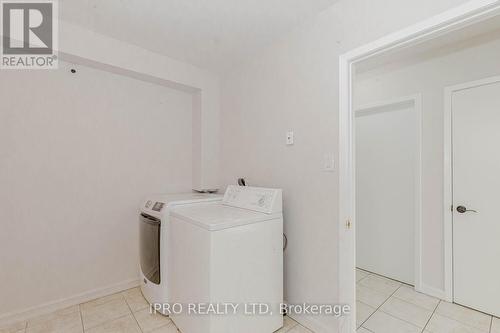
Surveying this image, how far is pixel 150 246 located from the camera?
201 centimetres

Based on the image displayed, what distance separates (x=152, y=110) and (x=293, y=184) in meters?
1.73

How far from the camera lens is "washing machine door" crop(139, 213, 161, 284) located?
1.92m

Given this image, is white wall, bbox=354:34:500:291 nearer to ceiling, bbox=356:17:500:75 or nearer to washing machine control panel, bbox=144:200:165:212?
ceiling, bbox=356:17:500:75

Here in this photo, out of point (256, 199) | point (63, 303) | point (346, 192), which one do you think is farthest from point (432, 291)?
point (63, 303)

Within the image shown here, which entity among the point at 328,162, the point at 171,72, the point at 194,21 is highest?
the point at 194,21

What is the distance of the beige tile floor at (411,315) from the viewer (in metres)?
1.81

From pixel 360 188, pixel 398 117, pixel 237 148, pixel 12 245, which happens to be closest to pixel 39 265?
pixel 12 245

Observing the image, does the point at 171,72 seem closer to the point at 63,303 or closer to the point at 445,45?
the point at 63,303

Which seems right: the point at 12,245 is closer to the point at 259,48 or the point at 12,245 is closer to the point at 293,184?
the point at 293,184

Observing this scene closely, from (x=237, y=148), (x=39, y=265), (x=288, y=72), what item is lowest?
(x=39, y=265)

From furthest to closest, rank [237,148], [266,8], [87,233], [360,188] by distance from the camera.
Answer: [360,188], [237,148], [87,233], [266,8]

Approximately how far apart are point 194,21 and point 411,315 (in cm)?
300

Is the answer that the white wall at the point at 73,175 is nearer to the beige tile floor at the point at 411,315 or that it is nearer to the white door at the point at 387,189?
Answer: the beige tile floor at the point at 411,315

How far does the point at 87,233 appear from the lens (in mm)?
2176
